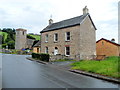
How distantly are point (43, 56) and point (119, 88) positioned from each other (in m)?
14.0

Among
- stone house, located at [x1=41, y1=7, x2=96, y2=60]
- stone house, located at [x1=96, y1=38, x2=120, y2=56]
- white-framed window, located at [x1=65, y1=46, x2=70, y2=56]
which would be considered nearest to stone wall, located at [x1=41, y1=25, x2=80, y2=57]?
stone house, located at [x1=41, y1=7, x2=96, y2=60]

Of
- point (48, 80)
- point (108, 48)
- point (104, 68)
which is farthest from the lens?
point (108, 48)

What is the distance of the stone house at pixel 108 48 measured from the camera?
25.5 metres

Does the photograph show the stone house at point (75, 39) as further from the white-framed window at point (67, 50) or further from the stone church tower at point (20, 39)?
the stone church tower at point (20, 39)

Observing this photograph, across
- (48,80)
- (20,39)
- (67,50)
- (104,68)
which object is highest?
(20,39)

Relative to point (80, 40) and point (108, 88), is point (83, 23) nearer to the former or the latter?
point (80, 40)

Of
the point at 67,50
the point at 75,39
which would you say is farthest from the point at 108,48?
the point at 67,50

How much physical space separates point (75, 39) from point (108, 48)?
34.0 feet

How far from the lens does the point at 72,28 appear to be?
2208 centimetres

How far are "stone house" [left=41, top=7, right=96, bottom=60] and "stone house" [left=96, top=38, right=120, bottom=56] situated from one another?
190 inches

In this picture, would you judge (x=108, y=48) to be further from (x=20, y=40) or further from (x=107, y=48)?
(x=20, y=40)

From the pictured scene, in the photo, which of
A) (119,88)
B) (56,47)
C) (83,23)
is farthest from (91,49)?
(119,88)

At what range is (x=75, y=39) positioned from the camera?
840 inches

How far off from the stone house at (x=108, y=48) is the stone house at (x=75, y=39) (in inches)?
190
